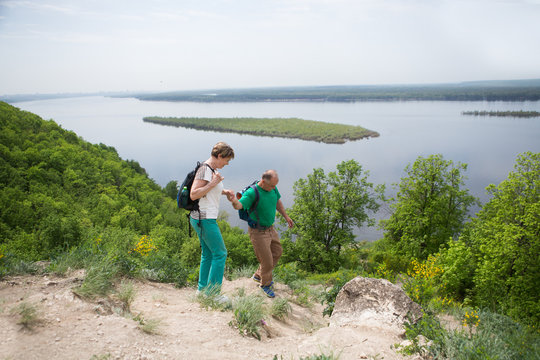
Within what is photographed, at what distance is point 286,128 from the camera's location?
78000 mm

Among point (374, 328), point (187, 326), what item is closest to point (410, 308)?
point (374, 328)

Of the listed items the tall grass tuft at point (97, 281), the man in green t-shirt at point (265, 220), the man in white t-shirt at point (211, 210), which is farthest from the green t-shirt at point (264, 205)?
the tall grass tuft at point (97, 281)

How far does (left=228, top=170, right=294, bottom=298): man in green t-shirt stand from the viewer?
14.9ft

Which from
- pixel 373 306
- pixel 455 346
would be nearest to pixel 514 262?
pixel 373 306

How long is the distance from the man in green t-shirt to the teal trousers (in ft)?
1.93

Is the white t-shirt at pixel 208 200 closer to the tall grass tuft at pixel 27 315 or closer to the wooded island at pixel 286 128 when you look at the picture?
the tall grass tuft at pixel 27 315

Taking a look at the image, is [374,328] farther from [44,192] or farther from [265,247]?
[44,192]

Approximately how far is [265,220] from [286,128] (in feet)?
244

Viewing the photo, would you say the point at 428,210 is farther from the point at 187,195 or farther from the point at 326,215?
the point at 187,195

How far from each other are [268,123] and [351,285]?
84113 mm

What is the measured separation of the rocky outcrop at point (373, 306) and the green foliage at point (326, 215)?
12600mm

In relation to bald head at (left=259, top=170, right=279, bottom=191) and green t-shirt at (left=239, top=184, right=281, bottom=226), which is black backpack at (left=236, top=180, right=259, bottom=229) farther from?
bald head at (left=259, top=170, right=279, bottom=191)

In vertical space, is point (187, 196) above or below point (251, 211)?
above

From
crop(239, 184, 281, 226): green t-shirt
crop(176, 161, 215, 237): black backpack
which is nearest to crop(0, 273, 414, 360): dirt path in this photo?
crop(176, 161, 215, 237): black backpack
